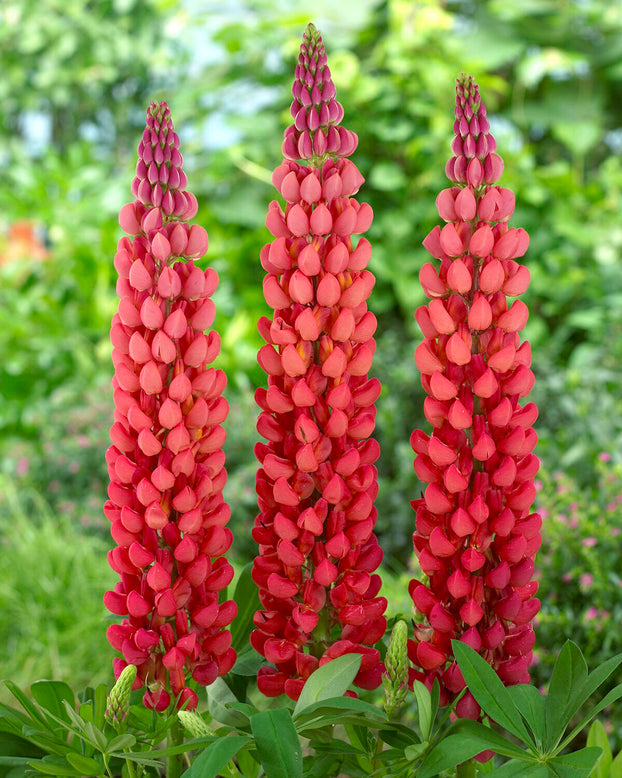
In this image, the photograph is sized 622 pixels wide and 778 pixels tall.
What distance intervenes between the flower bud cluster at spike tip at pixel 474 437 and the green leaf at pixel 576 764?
0.07 meters

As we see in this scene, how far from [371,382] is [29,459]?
2485 mm

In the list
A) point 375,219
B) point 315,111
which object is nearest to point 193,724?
point 315,111

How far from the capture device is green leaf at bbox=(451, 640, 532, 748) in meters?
0.53

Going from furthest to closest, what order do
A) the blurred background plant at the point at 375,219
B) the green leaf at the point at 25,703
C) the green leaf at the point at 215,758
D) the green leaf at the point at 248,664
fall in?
the blurred background plant at the point at 375,219, the green leaf at the point at 248,664, the green leaf at the point at 25,703, the green leaf at the point at 215,758

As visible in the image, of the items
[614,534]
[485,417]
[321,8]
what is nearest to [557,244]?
[321,8]

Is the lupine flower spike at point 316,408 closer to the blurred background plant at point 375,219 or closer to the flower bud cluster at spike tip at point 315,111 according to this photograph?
the flower bud cluster at spike tip at point 315,111

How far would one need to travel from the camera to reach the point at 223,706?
0.60 m

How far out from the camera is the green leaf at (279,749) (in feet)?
1.62

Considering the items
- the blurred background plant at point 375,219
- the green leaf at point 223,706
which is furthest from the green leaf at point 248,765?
the blurred background plant at point 375,219

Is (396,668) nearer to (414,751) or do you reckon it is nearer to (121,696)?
(414,751)

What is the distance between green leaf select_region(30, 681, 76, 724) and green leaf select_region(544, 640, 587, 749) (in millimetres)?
340

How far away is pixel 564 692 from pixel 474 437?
0.19m

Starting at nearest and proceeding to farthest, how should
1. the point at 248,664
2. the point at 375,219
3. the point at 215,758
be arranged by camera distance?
1. the point at 215,758
2. the point at 248,664
3. the point at 375,219

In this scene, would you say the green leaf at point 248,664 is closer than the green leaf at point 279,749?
No
